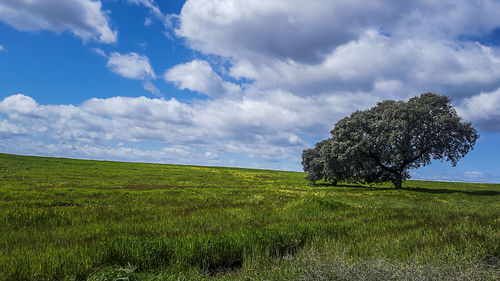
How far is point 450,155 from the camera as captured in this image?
3716 centimetres

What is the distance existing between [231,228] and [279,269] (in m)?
3.86

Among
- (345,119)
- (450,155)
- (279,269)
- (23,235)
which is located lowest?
(23,235)

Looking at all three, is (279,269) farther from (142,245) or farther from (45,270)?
(45,270)

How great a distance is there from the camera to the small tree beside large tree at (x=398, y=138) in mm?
36281

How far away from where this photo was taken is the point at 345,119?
4256 cm

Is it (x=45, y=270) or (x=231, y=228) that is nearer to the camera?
(x=45, y=270)

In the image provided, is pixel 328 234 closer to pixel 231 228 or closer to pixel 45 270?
pixel 231 228

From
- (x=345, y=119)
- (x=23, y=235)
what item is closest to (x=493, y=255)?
(x=23, y=235)

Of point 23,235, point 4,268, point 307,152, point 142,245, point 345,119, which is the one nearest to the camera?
point 4,268

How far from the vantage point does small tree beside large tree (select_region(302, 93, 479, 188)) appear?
36281mm

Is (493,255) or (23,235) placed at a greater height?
(493,255)

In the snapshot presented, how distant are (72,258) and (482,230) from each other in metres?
11.1

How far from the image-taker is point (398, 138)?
120 feet

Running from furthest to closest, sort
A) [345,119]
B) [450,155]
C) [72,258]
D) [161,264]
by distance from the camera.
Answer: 1. [345,119]
2. [450,155]
3. [161,264]
4. [72,258]
